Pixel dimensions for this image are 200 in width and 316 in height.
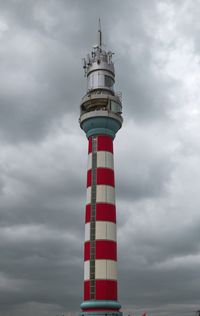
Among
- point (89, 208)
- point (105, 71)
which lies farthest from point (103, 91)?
point (89, 208)

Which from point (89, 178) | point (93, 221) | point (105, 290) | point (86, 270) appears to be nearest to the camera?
point (105, 290)

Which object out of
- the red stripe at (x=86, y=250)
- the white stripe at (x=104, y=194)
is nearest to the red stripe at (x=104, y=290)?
the red stripe at (x=86, y=250)

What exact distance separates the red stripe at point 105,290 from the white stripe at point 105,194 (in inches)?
382

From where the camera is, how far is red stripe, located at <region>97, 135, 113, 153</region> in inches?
2216

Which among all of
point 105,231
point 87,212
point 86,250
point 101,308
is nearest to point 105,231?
point 105,231

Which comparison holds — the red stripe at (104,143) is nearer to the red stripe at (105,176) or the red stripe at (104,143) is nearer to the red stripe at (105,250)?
the red stripe at (105,176)

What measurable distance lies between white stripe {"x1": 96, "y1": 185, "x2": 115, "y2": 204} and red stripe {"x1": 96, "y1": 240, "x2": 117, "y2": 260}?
5061 millimetres

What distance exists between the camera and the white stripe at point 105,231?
52281mm

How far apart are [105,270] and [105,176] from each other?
38.2 feet

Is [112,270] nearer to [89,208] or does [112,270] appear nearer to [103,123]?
[89,208]

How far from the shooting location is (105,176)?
54938 mm

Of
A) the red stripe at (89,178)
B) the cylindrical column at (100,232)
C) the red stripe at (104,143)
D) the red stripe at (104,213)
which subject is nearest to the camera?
the cylindrical column at (100,232)

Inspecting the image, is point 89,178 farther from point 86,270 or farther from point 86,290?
point 86,290

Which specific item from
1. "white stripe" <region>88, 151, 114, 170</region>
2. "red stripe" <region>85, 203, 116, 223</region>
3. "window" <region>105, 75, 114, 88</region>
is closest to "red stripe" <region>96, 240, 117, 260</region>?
"red stripe" <region>85, 203, 116, 223</region>
